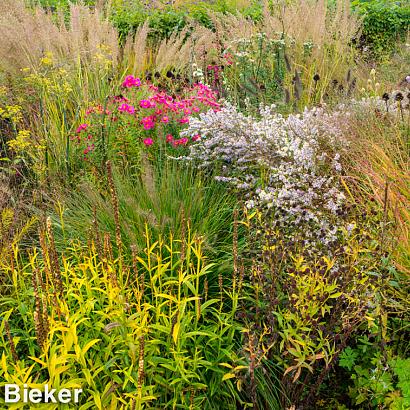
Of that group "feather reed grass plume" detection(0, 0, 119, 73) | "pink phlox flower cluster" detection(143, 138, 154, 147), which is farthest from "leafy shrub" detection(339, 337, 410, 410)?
"feather reed grass plume" detection(0, 0, 119, 73)

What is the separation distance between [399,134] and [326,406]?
238 centimetres

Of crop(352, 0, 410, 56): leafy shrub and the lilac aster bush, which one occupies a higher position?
the lilac aster bush

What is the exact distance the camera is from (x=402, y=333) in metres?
3.64

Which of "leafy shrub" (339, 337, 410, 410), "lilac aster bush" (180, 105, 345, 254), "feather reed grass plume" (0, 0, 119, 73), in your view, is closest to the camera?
"leafy shrub" (339, 337, 410, 410)

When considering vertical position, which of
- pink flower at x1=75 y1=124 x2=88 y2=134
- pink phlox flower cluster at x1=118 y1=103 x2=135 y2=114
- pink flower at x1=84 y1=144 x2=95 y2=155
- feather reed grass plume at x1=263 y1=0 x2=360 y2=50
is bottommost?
pink flower at x1=84 y1=144 x2=95 y2=155

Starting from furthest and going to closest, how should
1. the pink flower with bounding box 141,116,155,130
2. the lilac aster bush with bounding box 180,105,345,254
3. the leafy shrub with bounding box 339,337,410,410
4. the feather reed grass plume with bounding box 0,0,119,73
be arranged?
the feather reed grass plume with bounding box 0,0,119,73, the pink flower with bounding box 141,116,155,130, the lilac aster bush with bounding box 180,105,345,254, the leafy shrub with bounding box 339,337,410,410

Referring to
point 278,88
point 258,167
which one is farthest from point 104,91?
point 258,167

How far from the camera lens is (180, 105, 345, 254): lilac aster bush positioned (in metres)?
3.67

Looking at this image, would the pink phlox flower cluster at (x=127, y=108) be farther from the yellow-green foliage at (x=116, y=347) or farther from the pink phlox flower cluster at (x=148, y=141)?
the yellow-green foliage at (x=116, y=347)

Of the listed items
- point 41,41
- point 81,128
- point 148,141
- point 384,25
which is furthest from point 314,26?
point 384,25

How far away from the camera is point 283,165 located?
430cm

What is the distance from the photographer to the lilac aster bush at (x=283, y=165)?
367 cm

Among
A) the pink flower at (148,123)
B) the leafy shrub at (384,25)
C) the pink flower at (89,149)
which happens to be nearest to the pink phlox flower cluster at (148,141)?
the pink flower at (148,123)

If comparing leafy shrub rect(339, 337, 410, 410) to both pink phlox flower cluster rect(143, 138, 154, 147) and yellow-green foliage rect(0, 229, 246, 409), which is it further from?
pink phlox flower cluster rect(143, 138, 154, 147)
